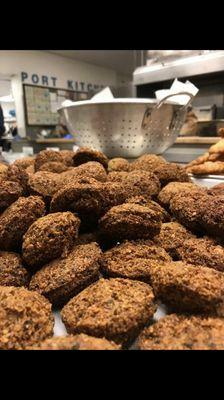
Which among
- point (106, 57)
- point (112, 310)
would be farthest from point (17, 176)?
point (106, 57)

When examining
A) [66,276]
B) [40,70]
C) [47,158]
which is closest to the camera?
[66,276]

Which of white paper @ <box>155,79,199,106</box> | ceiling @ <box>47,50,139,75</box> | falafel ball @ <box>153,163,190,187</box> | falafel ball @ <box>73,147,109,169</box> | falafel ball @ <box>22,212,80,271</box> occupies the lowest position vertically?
falafel ball @ <box>22,212,80,271</box>

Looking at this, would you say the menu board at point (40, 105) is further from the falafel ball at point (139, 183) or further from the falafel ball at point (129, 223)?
the falafel ball at point (129, 223)

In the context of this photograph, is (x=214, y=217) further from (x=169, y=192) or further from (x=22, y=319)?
(x=22, y=319)

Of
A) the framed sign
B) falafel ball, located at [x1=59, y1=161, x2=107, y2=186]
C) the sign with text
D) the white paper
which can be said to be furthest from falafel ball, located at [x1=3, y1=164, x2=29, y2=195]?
the framed sign

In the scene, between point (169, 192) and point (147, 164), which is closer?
point (169, 192)

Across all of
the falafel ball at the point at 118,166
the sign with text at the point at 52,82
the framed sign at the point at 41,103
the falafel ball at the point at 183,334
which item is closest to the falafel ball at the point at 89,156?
the falafel ball at the point at 118,166

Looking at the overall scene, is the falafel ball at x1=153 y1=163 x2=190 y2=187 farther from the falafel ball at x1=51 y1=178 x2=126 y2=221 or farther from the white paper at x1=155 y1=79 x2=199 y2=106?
the white paper at x1=155 y1=79 x2=199 y2=106
